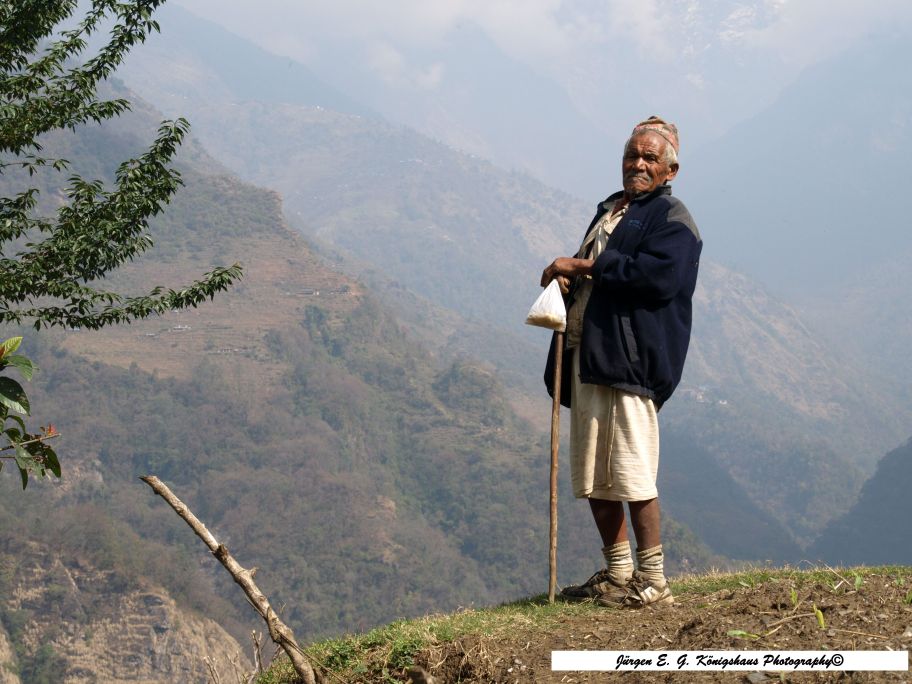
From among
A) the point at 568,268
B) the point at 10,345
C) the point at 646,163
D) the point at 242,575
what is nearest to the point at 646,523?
the point at 568,268

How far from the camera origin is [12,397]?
14.9ft

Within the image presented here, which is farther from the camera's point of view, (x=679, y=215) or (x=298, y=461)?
(x=298, y=461)

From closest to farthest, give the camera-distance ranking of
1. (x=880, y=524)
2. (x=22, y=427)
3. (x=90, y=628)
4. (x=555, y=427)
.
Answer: (x=22, y=427), (x=555, y=427), (x=90, y=628), (x=880, y=524)

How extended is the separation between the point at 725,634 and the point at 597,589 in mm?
1498

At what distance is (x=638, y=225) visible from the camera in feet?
17.6

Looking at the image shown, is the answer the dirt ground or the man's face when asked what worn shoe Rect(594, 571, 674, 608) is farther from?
the man's face

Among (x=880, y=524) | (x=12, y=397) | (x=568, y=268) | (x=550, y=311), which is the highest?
(x=568, y=268)

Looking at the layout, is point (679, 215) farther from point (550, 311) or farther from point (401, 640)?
point (401, 640)

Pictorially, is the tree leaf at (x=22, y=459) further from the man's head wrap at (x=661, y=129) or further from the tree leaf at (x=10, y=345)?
the man's head wrap at (x=661, y=129)

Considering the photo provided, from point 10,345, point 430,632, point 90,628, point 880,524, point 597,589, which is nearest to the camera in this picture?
point 10,345

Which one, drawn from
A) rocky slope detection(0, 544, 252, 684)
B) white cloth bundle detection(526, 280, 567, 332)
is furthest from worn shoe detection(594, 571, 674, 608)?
rocky slope detection(0, 544, 252, 684)

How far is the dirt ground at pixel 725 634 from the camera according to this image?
398 cm

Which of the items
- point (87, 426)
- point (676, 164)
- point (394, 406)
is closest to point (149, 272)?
point (87, 426)

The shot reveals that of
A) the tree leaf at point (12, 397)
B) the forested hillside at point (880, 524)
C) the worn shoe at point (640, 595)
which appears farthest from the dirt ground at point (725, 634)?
the forested hillside at point (880, 524)
